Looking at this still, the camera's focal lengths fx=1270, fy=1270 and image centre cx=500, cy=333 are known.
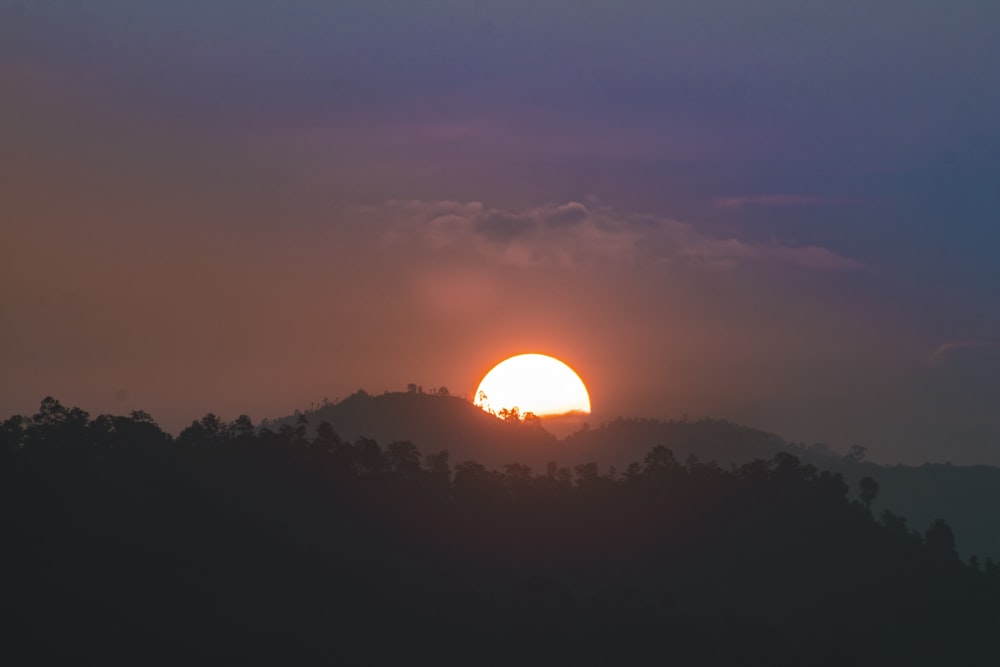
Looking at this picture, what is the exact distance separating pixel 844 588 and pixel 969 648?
12.6 metres

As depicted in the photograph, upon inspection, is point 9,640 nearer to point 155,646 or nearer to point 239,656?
point 155,646

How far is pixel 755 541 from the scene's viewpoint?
12712 centimetres

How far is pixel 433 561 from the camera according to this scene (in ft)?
347

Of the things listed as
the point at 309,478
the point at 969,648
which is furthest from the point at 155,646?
the point at 969,648

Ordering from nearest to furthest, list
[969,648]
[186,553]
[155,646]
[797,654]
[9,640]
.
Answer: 1. [9,640]
2. [155,646]
3. [186,553]
4. [797,654]
5. [969,648]

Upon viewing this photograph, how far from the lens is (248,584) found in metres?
86.9

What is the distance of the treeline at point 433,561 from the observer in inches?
3164

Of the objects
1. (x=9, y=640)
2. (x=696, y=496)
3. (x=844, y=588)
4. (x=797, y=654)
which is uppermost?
(x=696, y=496)

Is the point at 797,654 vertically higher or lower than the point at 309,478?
lower

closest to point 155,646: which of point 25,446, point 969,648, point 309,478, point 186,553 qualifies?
point 186,553

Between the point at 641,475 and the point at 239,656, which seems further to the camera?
the point at 641,475

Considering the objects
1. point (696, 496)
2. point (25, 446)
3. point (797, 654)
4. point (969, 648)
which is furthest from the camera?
point (696, 496)

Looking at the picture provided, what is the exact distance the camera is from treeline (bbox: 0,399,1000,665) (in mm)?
80375

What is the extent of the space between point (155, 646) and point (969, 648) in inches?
3186
